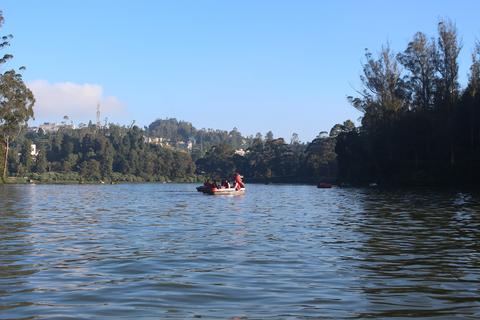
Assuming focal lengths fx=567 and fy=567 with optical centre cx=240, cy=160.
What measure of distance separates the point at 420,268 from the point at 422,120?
80.3 meters

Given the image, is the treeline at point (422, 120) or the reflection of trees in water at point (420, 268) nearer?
the reflection of trees in water at point (420, 268)

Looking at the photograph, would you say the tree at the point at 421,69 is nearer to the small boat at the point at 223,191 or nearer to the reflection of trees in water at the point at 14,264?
the small boat at the point at 223,191

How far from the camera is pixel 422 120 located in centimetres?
8994

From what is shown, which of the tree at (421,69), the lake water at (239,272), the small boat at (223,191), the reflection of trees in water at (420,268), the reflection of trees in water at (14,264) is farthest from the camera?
the tree at (421,69)

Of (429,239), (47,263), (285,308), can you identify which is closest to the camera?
(285,308)

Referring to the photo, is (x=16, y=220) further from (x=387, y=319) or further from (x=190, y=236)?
(x=387, y=319)

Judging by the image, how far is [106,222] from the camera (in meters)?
28.0

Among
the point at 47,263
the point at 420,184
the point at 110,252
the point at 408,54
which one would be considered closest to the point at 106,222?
the point at 110,252

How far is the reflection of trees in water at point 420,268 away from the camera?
9.98m

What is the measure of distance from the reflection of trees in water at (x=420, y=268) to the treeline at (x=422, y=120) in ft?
195

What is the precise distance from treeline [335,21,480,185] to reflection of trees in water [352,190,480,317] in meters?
59.3

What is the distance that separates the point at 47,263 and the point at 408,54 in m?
90.6

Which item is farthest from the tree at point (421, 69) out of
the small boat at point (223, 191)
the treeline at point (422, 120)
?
the small boat at point (223, 191)

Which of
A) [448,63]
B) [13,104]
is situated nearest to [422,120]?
[448,63]
